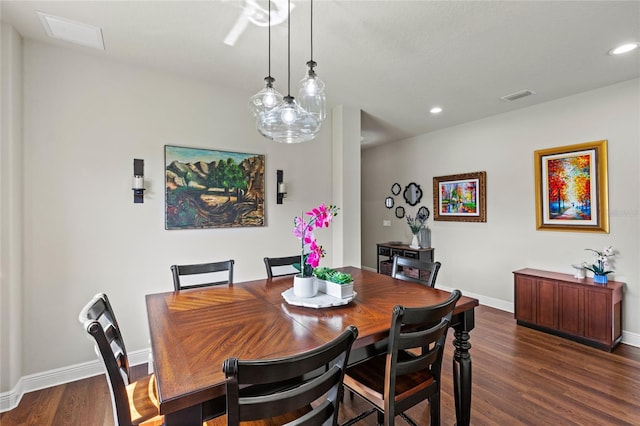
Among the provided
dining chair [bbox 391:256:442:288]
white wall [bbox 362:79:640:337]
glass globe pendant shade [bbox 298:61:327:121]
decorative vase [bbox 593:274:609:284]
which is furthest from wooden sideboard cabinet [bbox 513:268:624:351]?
glass globe pendant shade [bbox 298:61:327:121]

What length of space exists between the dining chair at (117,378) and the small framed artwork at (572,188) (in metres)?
4.27

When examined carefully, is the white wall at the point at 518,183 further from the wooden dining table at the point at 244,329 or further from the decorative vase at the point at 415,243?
the wooden dining table at the point at 244,329

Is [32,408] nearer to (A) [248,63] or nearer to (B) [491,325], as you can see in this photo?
(A) [248,63]

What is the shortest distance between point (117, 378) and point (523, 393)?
2.63 meters

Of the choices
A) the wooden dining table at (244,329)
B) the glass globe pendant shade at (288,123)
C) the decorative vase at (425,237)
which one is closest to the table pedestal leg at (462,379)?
the wooden dining table at (244,329)

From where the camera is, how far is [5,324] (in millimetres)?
2102

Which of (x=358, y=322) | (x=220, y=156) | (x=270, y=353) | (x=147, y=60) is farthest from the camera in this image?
(x=220, y=156)

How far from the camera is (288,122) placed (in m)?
2.03

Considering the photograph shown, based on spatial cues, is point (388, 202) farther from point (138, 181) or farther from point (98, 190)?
point (98, 190)

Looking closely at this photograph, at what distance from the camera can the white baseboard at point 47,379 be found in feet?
6.83

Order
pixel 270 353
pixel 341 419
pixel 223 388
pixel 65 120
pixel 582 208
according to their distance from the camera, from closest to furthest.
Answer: pixel 223 388 → pixel 270 353 → pixel 341 419 → pixel 65 120 → pixel 582 208

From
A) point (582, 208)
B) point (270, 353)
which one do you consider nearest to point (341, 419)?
point (270, 353)

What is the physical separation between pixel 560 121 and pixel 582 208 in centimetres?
106

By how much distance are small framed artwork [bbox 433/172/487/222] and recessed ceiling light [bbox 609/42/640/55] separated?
1953 mm
